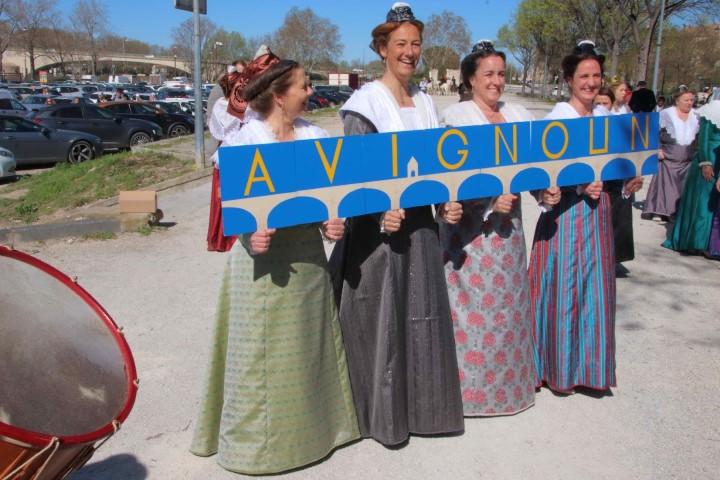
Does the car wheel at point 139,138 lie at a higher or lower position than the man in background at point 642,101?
lower

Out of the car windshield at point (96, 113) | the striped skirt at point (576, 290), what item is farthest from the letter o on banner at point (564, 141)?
the car windshield at point (96, 113)

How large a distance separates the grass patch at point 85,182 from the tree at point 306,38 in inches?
1928

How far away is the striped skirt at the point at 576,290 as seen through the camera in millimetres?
3676

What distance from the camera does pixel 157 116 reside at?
66.5 ft

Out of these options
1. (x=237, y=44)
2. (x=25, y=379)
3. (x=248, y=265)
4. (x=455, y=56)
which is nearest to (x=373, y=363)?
(x=248, y=265)

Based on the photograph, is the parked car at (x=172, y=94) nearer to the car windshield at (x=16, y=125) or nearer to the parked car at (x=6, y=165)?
the car windshield at (x=16, y=125)

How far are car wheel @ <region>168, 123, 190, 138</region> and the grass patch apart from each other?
6.95 m

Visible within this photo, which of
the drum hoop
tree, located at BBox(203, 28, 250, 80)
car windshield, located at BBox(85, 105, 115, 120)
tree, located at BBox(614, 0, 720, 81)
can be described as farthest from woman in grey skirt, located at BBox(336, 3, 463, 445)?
tree, located at BBox(203, 28, 250, 80)

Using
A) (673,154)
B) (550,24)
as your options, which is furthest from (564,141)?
(550,24)

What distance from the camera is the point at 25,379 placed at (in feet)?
7.51

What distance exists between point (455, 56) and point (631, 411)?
7436cm

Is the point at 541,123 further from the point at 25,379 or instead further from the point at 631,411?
the point at 25,379

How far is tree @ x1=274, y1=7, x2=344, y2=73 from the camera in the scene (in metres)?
62.8

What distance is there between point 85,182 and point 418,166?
940 centimetres
